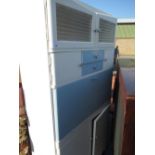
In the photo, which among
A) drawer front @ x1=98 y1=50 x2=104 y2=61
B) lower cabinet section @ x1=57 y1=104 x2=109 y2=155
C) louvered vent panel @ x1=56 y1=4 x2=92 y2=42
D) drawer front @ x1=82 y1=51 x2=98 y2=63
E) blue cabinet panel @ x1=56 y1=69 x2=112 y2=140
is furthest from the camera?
drawer front @ x1=98 y1=50 x2=104 y2=61

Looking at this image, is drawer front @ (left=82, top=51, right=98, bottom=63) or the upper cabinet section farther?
drawer front @ (left=82, top=51, right=98, bottom=63)

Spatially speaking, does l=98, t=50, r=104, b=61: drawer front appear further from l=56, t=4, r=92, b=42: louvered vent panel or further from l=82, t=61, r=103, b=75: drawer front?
l=56, t=4, r=92, b=42: louvered vent panel

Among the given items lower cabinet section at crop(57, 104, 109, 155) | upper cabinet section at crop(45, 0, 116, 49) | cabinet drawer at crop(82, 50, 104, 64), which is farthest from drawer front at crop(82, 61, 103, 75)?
lower cabinet section at crop(57, 104, 109, 155)

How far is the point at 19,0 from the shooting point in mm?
1215

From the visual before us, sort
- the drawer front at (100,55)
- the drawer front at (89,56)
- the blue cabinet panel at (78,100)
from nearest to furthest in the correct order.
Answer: the blue cabinet panel at (78,100) → the drawer front at (89,56) → the drawer front at (100,55)

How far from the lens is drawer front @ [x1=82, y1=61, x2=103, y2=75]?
1.86 metres

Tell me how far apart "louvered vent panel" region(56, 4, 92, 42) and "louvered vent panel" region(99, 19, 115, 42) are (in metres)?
0.36

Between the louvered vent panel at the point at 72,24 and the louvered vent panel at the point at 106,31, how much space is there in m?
0.36

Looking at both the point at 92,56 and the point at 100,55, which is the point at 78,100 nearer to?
the point at 92,56

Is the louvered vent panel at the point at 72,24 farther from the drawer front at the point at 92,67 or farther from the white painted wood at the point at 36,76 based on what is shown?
the drawer front at the point at 92,67

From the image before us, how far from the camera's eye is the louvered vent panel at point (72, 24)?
1398 millimetres

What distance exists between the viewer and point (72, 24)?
5.24 feet

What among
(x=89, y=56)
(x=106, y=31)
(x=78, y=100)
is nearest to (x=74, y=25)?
(x=89, y=56)

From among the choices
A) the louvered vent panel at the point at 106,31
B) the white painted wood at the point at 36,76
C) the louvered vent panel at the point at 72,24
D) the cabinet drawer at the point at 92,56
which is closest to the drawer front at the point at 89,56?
the cabinet drawer at the point at 92,56
